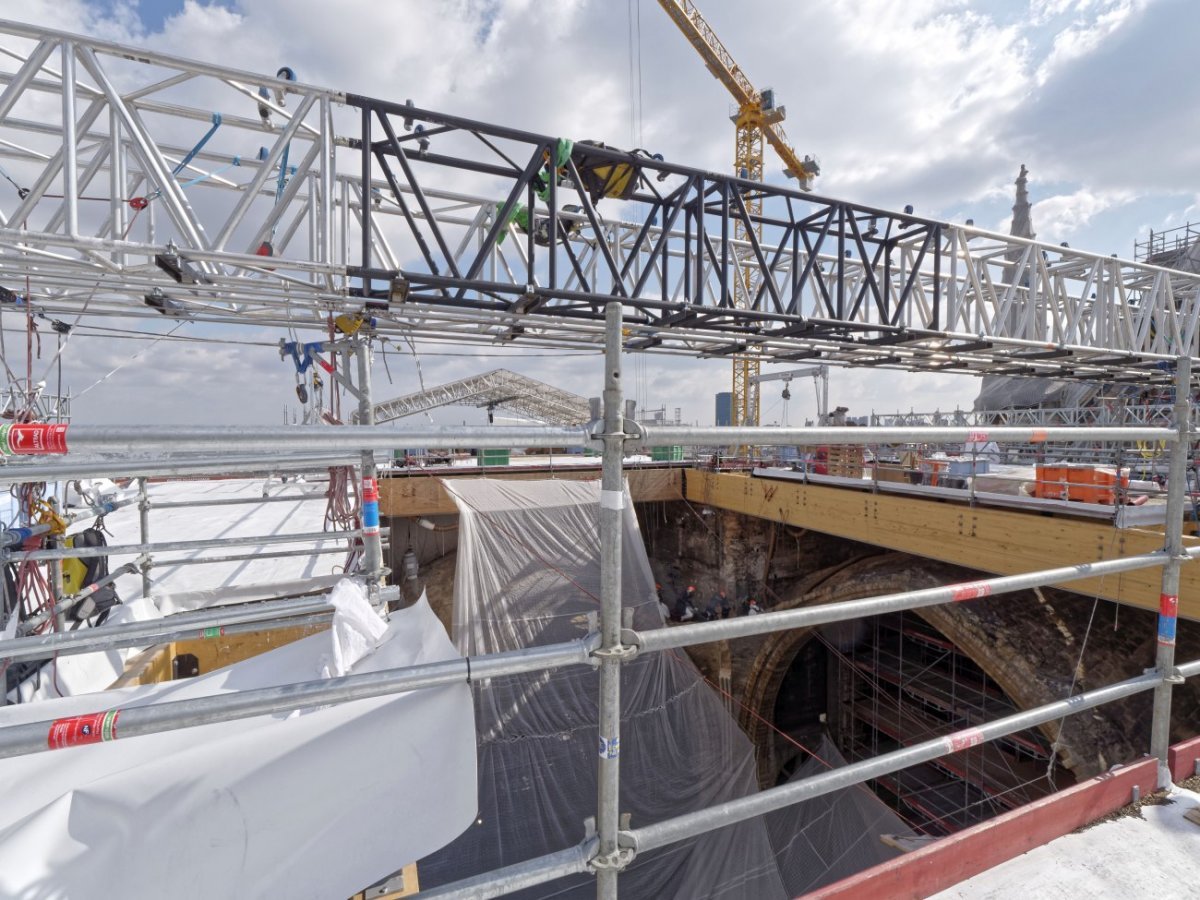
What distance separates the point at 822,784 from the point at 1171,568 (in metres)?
1.85

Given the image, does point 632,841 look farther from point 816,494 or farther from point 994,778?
point 994,778

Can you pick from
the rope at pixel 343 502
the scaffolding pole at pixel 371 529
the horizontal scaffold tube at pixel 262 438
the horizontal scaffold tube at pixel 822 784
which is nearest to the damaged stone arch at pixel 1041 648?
the horizontal scaffold tube at pixel 822 784

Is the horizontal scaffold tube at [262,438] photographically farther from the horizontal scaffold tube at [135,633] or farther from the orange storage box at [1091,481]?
the orange storage box at [1091,481]

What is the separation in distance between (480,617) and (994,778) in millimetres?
9646

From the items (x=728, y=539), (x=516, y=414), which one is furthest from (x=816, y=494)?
(x=516, y=414)

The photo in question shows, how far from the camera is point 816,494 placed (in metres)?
9.14

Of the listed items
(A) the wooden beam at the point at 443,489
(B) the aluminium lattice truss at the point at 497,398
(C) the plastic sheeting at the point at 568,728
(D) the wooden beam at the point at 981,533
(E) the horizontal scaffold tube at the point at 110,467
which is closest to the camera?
(E) the horizontal scaffold tube at the point at 110,467

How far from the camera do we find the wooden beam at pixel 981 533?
5.18 metres

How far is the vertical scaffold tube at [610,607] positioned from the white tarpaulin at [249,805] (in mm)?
410

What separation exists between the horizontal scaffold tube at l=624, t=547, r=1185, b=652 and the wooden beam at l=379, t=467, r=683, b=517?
9.06 m

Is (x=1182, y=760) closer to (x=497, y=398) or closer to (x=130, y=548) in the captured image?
(x=130, y=548)

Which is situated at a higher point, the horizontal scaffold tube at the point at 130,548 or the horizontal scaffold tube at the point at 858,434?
the horizontal scaffold tube at the point at 858,434

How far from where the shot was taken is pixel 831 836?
902cm

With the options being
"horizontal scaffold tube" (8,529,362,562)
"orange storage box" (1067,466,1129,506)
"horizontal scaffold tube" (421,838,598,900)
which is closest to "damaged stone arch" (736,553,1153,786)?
"orange storage box" (1067,466,1129,506)
